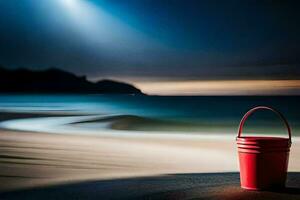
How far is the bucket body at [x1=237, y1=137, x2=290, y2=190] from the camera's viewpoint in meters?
6.28

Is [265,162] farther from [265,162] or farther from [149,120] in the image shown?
[149,120]

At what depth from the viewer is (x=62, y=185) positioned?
7098 millimetres

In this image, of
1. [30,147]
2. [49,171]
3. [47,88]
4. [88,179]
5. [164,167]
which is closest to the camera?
[88,179]

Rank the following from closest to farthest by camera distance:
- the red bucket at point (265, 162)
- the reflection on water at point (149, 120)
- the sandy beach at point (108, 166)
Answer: the red bucket at point (265, 162) < the sandy beach at point (108, 166) < the reflection on water at point (149, 120)

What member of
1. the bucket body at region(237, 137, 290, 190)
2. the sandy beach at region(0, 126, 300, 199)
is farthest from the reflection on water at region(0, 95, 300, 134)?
the bucket body at region(237, 137, 290, 190)

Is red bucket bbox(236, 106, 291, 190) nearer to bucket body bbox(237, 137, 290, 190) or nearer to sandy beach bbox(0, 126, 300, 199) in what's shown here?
bucket body bbox(237, 137, 290, 190)

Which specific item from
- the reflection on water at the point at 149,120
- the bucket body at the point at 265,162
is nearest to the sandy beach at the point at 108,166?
the bucket body at the point at 265,162

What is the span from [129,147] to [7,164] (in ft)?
14.8

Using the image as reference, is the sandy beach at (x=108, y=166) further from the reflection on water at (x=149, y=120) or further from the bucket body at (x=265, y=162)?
the reflection on water at (x=149, y=120)

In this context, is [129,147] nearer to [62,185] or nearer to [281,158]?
[62,185]

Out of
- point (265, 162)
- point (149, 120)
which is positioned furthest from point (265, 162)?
point (149, 120)

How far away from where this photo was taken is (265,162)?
6.29m

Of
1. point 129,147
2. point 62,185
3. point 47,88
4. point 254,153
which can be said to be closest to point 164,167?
point 62,185

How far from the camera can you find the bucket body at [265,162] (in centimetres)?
628
